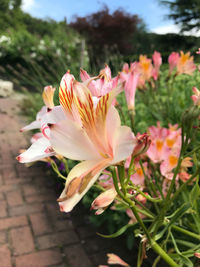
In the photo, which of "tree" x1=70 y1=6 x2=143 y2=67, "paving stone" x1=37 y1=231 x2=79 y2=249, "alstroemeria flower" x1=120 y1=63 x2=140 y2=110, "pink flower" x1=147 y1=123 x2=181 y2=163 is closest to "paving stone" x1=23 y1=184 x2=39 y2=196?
"paving stone" x1=37 y1=231 x2=79 y2=249

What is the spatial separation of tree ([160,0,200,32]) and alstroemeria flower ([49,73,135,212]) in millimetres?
20670

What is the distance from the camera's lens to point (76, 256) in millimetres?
1986

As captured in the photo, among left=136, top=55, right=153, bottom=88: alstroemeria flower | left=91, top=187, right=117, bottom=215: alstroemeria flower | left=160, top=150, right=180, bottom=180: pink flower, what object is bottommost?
left=160, top=150, right=180, bottom=180: pink flower

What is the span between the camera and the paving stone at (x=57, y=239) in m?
2.09

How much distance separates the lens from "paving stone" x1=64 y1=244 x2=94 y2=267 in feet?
6.30

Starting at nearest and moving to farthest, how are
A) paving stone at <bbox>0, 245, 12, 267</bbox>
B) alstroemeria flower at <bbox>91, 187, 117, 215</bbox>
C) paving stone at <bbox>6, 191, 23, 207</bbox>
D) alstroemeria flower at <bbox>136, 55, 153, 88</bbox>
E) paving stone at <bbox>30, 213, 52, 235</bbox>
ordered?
alstroemeria flower at <bbox>91, 187, 117, 215</bbox>, alstroemeria flower at <bbox>136, 55, 153, 88</bbox>, paving stone at <bbox>0, 245, 12, 267</bbox>, paving stone at <bbox>30, 213, 52, 235</bbox>, paving stone at <bbox>6, 191, 23, 207</bbox>

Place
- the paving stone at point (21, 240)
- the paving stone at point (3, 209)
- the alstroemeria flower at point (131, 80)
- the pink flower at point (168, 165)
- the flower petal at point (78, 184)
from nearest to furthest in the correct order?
the flower petal at point (78, 184)
the alstroemeria flower at point (131, 80)
the pink flower at point (168, 165)
the paving stone at point (21, 240)
the paving stone at point (3, 209)

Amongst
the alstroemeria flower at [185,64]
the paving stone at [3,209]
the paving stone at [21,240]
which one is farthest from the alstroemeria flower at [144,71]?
the paving stone at [3,209]

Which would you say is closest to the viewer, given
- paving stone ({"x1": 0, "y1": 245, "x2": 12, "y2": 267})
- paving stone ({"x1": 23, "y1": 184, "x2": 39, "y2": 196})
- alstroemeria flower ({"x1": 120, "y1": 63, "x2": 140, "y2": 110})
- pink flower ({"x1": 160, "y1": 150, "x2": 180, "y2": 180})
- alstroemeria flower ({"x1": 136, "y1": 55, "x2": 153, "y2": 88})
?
alstroemeria flower ({"x1": 120, "y1": 63, "x2": 140, "y2": 110})

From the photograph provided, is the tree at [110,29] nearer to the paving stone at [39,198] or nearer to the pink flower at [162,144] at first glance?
the paving stone at [39,198]

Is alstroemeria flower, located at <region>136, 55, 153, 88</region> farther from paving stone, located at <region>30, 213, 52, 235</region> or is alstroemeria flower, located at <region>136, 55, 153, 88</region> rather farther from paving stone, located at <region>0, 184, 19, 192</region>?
paving stone, located at <region>0, 184, 19, 192</region>

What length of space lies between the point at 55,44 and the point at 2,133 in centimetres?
613

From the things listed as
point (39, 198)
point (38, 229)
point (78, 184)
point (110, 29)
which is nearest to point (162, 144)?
point (78, 184)

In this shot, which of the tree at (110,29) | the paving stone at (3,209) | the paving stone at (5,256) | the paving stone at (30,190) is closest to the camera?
the paving stone at (5,256)
